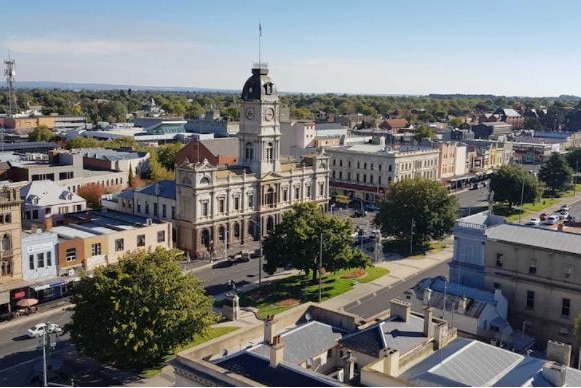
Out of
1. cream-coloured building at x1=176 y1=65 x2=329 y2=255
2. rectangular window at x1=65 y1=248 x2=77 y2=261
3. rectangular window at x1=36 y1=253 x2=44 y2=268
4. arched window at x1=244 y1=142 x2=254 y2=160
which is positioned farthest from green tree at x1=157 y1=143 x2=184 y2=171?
rectangular window at x1=36 y1=253 x2=44 y2=268

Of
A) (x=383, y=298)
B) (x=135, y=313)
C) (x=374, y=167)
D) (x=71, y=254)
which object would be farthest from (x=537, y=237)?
(x=374, y=167)

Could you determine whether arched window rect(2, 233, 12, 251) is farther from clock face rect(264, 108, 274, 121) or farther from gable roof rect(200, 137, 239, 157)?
gable roof rect(200, 137, 239, 157)

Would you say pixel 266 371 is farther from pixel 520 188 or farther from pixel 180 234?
pixel 520 188

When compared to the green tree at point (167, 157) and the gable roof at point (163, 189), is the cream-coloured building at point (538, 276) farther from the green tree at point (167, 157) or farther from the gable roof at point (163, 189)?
the green tree at point (167, 157)

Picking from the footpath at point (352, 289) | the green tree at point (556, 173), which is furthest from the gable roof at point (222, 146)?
the green tree at point (556, 173)

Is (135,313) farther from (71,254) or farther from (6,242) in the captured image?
(71,254)
